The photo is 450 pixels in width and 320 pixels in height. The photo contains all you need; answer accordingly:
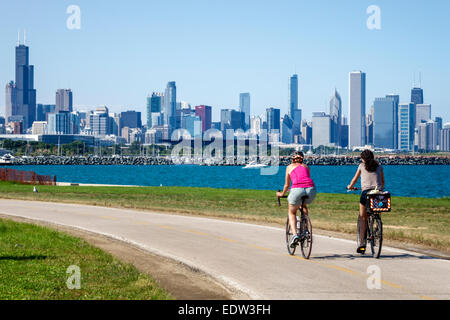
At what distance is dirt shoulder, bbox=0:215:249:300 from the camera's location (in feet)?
34.8

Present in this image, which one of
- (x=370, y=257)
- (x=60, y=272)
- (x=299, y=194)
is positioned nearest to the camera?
(x=60, y=272)

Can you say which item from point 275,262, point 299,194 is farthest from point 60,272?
point 299,194

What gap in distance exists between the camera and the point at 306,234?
14.1 meters

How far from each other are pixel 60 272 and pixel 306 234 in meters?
4.94

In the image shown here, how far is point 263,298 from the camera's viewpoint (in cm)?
1023

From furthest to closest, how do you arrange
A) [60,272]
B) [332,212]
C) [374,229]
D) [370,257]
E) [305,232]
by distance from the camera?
1. [332,212]
2. [370,257]
3. [374,229]
4. [305,232]
5. [60,272]

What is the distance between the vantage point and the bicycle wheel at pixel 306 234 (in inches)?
550

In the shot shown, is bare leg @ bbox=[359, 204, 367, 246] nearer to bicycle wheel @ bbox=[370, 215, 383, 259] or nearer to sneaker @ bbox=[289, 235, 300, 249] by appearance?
bicycle wheel @ bbox=[370, 215, 383, 259]

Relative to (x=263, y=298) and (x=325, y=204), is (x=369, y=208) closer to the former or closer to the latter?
(x=263, y=298)

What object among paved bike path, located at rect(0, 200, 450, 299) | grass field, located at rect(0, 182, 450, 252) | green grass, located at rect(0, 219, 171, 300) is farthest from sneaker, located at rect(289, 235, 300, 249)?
→ grass field, located at rect(0, 182, 450, 252)

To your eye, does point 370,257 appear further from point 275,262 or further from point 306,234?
point 275,262

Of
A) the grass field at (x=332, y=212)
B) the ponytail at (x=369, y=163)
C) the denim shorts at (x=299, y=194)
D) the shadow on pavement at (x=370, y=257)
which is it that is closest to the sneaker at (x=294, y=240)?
the shadow on pavement at (x=370, y=257)

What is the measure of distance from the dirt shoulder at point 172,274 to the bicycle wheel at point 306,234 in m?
2.48
